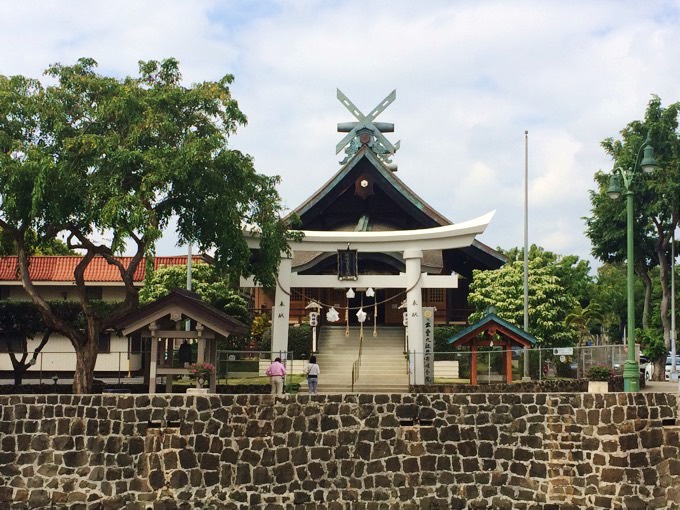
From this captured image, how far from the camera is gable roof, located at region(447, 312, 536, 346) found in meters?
28.5

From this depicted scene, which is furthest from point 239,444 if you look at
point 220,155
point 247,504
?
point 220,155

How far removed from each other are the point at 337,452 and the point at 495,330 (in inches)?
466

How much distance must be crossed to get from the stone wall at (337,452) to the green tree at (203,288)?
775 inches

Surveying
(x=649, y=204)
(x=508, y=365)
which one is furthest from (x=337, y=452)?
(x=649, y=204)

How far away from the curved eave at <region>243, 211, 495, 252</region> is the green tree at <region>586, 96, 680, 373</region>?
16.3 m

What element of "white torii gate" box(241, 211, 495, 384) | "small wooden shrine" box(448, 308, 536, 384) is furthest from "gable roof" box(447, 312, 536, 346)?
"white torii gate" box(241, 211, 495, 384)

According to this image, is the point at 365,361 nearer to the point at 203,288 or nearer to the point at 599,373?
the point at 203,288

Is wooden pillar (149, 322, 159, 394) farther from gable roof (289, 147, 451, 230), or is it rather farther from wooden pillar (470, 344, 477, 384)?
gable roof (289, 147, 451, 230)

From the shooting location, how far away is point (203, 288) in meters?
39.4

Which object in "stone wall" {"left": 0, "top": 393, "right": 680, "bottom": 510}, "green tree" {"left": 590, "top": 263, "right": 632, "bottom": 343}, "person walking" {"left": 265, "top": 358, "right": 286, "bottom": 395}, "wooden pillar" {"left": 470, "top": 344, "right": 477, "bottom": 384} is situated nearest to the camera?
"stone wall" {"left": 0, "top": 393, "right": 680, "bottom": 510}

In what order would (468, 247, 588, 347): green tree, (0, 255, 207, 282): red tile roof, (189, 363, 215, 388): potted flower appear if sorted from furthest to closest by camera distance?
(0, 255, 207, 282): red tile roof, (468, 247, 588, 347): green tree, (189, 363, 215, 388): potted flower

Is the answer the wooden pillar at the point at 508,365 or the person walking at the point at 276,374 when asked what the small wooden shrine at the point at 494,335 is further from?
the person walking at the point at 276,374

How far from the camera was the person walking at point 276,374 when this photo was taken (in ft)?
76.3

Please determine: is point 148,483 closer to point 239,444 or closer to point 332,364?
point 239,444
